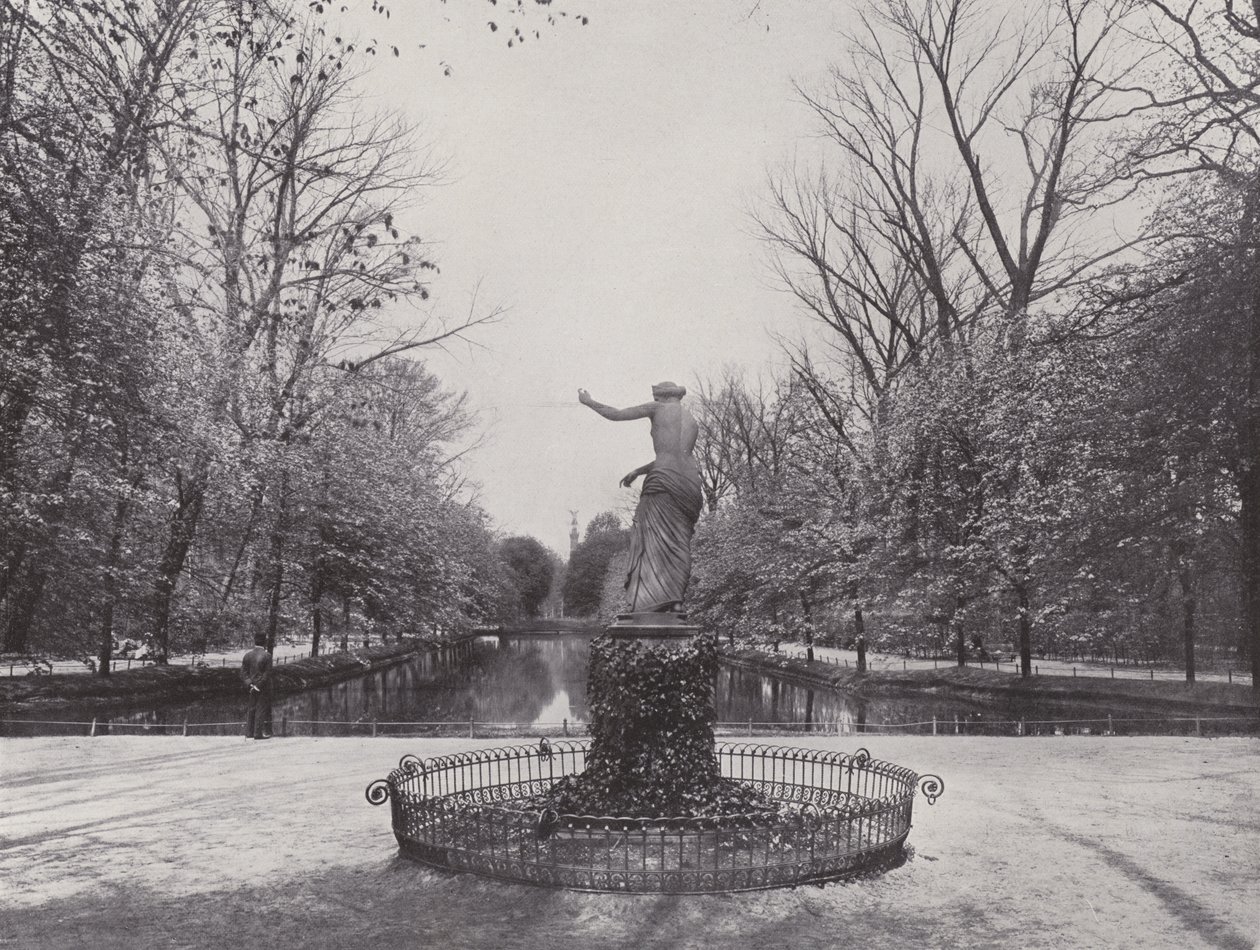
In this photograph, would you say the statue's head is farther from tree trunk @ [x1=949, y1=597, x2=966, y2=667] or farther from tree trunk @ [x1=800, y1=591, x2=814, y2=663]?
tree trunk @ [x1=800, y1=591, x2=814, y2=663]

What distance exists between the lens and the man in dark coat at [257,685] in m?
15.4

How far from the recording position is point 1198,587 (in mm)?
22250

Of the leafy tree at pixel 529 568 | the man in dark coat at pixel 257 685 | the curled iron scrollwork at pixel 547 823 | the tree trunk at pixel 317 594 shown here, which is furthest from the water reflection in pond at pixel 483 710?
the leafy tree at pixel 529 568

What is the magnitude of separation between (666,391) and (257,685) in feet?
31.5

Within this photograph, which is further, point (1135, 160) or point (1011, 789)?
point (1135, 160)

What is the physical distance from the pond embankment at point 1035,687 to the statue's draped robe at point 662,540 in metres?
12.4

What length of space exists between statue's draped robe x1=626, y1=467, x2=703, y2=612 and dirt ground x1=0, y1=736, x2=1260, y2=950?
273 cm

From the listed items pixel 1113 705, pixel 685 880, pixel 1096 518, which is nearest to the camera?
pixel 685 880

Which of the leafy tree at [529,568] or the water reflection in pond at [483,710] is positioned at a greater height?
the leafy tree at [529,568]

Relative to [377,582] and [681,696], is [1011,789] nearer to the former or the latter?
[681,696]

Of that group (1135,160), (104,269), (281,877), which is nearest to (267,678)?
(104,269)

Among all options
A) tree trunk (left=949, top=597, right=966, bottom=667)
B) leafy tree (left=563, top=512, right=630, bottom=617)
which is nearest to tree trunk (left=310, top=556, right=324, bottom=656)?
tree trunk (left=949, top=597, right=966, bottom=667)

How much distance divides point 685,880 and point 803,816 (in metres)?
1.11

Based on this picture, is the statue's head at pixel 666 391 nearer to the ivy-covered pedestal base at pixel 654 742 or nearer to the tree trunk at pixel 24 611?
the ivy-covered pedestal base at pixel 654 742
